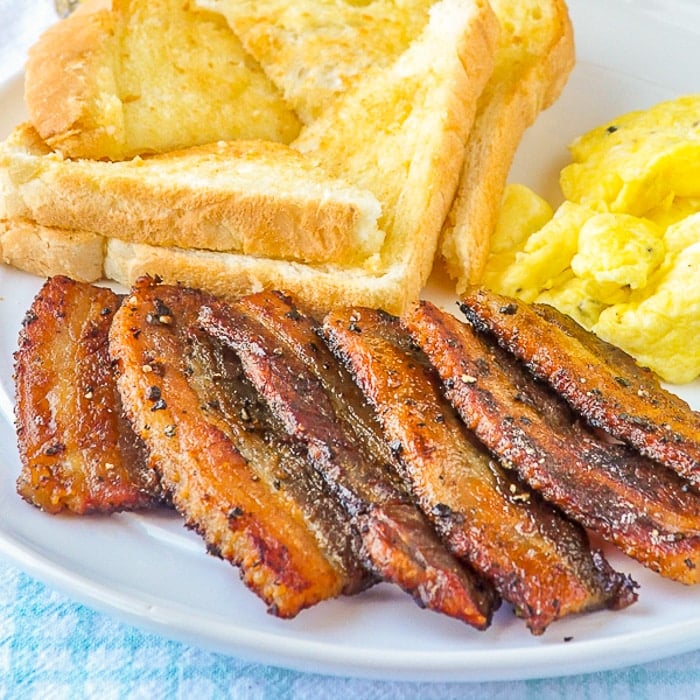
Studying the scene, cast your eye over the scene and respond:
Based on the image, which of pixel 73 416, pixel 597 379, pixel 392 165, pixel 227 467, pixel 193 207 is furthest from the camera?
pixel 392 165

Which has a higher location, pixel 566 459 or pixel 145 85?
pixel 145 85

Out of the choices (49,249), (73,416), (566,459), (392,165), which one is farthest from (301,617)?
(392,165)

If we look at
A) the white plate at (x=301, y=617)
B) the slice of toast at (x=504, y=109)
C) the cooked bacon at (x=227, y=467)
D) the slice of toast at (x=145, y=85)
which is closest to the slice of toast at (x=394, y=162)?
the slice of toast at (x=504, y=109)

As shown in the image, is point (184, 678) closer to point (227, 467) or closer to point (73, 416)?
point (227, 467)

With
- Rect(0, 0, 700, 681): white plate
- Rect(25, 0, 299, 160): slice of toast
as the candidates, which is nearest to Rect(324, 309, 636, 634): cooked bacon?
Rect(0, 0, 700, 681): white plate

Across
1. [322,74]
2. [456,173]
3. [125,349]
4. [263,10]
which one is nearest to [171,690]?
[125,349]

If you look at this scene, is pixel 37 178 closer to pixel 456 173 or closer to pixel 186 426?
pixel 186 426

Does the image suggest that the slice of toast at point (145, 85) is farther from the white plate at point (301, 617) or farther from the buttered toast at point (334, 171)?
the white plate at point (301, 617)

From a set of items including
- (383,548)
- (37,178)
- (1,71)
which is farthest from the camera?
(1,71)
